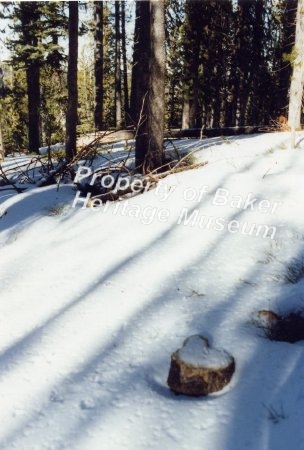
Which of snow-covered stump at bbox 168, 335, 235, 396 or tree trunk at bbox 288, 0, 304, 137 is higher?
tree trunk at bbox 288, 0, 304, 137

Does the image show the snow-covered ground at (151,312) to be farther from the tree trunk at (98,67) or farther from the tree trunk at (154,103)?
the tree trunk at (98,67)

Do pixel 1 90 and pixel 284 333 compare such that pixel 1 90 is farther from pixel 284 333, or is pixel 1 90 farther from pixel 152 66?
pixel 284 333

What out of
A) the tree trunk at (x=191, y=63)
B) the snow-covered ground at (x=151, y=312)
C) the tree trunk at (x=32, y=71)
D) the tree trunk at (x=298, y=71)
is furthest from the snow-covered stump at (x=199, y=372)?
the tree trunk at (x=191, y=63)

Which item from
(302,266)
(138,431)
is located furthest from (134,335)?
(302,266)

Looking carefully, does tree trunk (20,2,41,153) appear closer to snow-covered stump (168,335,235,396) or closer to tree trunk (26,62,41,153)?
tree trunk (26,62,41,153)

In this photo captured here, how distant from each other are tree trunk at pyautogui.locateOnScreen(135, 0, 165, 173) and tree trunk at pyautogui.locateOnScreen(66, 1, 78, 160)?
2.06m

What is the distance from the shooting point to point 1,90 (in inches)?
528

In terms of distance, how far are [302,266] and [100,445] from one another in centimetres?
209

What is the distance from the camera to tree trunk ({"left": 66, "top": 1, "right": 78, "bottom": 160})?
8070mm

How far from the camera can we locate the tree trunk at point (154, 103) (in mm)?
6074

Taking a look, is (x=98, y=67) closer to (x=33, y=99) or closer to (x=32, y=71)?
(x=32, y=71)

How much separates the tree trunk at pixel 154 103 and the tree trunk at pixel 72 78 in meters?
2.06

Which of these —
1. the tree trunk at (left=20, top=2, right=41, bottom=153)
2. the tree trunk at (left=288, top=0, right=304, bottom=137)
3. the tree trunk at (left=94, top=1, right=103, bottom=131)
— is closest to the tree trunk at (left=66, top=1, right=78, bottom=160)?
the tree trunk at (left=288, top=0, right=304, bottom=137)

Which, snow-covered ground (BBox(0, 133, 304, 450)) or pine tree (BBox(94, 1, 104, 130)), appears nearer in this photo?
snow-covered ground (BBox(0, 133, 304, 450))
